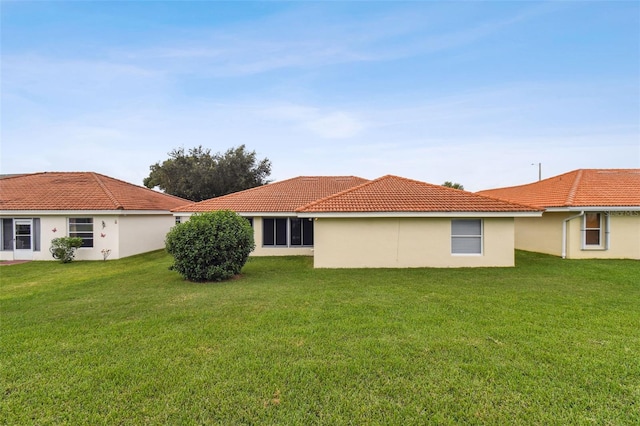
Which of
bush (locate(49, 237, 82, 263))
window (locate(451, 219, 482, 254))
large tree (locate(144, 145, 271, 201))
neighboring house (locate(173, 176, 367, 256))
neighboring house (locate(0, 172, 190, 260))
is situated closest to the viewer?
window (locate(451, 219, 482, 254))

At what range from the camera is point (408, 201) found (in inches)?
516

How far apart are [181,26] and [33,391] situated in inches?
654

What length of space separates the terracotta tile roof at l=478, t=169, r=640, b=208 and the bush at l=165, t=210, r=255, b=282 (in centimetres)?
1583

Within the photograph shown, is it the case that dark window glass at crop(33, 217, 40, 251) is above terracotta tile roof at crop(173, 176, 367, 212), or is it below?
below

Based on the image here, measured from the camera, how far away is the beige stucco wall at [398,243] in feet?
41.7

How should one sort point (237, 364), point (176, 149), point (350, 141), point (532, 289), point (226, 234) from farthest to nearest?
point (176, 149), point (350, 141), point (226, 234), point (532, 289), point (237, 364)

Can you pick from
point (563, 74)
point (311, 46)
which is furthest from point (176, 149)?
point (563, 74)

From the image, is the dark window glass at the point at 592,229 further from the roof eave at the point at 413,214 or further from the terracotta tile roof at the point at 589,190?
the roof eave at the point at 413,214

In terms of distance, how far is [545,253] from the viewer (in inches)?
650

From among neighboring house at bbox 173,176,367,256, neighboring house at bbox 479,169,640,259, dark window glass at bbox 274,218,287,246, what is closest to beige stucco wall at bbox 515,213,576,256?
neighboring house at bbox 479,169,640,259

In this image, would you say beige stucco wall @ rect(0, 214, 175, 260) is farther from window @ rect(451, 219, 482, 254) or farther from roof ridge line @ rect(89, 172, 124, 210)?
window @ rect(451, 219, 482, 254)

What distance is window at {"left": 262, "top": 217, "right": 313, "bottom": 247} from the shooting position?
679 inches

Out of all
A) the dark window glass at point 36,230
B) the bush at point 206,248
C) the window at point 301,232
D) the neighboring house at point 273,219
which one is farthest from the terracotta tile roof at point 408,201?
the dark window glass at point 36,230

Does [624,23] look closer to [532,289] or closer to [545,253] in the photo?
[545,253]
